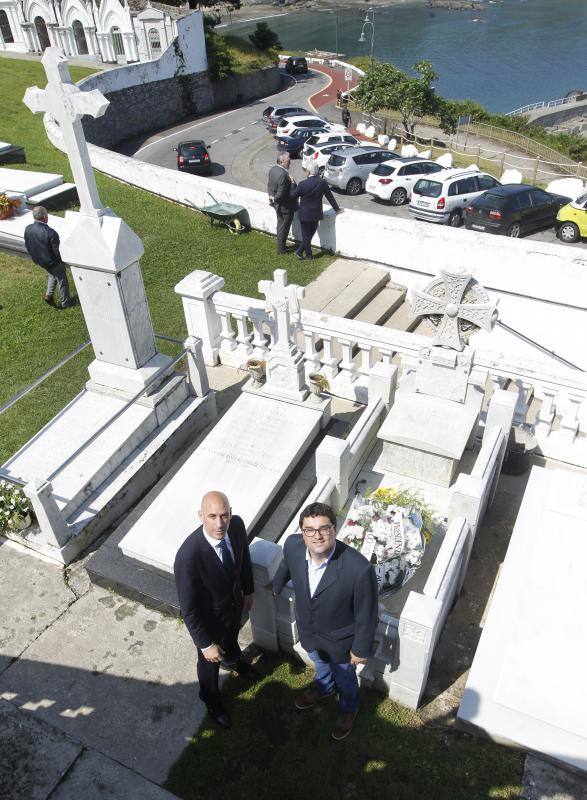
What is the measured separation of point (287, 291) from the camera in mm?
7590

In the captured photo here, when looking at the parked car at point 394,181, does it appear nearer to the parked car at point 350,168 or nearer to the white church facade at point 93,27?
the parked car at point 350,168

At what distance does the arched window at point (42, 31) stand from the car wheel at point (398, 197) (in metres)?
42.2

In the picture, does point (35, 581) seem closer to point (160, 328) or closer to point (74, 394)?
point (74, 394)

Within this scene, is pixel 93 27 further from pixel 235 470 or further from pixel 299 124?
pixel 235 470

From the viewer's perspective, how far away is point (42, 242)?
10.0 meters

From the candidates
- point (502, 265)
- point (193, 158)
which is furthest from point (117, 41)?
point (502, 265)

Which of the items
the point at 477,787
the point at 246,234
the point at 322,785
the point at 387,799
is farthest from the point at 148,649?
the point at 246,234

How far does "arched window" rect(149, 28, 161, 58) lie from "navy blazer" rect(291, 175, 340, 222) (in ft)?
117

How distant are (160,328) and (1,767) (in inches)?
281

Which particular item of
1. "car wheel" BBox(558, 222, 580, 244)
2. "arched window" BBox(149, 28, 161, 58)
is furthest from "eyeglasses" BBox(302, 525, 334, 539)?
"arched window" BBox(149, 28, 161, 58)

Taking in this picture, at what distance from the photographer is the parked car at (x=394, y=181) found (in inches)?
809

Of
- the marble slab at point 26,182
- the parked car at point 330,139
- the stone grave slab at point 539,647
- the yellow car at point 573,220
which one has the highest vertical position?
the marble slab at point 26,182

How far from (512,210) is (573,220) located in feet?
5.58

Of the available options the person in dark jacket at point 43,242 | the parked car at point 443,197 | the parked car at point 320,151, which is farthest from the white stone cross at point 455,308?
the parked car at point 320,151
